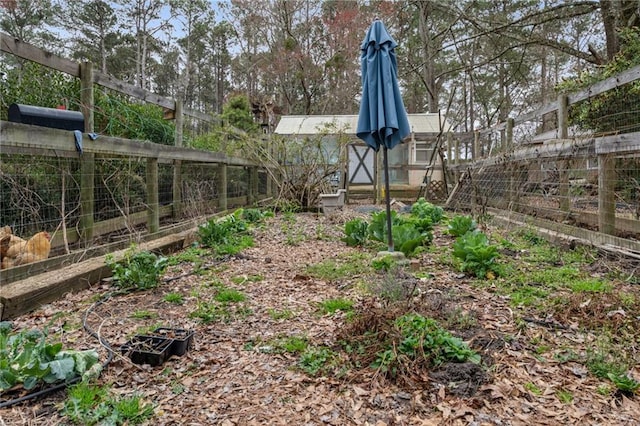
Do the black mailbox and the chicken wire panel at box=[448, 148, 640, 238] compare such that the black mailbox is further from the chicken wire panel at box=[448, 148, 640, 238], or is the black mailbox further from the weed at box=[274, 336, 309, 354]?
the chicken wire panel at box=[448, 148, 640, 238]

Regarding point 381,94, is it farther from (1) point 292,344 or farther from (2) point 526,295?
(1) point 292,344

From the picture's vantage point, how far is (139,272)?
3.06 m

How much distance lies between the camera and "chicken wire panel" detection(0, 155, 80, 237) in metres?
3.28

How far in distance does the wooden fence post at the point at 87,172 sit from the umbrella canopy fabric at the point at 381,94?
2.62m

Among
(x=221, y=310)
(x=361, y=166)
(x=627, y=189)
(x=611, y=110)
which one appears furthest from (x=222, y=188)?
(x=361, y=166)

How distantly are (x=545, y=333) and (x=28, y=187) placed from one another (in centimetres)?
421

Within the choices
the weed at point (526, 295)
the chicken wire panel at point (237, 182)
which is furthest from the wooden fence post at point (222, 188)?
the weed at point (526, 295)

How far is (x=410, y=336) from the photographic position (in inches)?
78.0

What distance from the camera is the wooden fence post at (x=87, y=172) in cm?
354

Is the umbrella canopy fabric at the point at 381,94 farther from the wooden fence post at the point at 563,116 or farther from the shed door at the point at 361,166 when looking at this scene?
the shed door at the point at 361,166

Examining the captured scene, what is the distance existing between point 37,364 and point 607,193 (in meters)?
4.83

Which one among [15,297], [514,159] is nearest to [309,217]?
[514,159]

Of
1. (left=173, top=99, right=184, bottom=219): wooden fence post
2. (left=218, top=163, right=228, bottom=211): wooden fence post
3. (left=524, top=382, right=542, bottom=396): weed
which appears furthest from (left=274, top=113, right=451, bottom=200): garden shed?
(left=524, top=382, right=542, bottom=396): weed

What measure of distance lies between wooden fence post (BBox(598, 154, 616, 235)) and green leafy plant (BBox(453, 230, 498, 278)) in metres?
1.46
